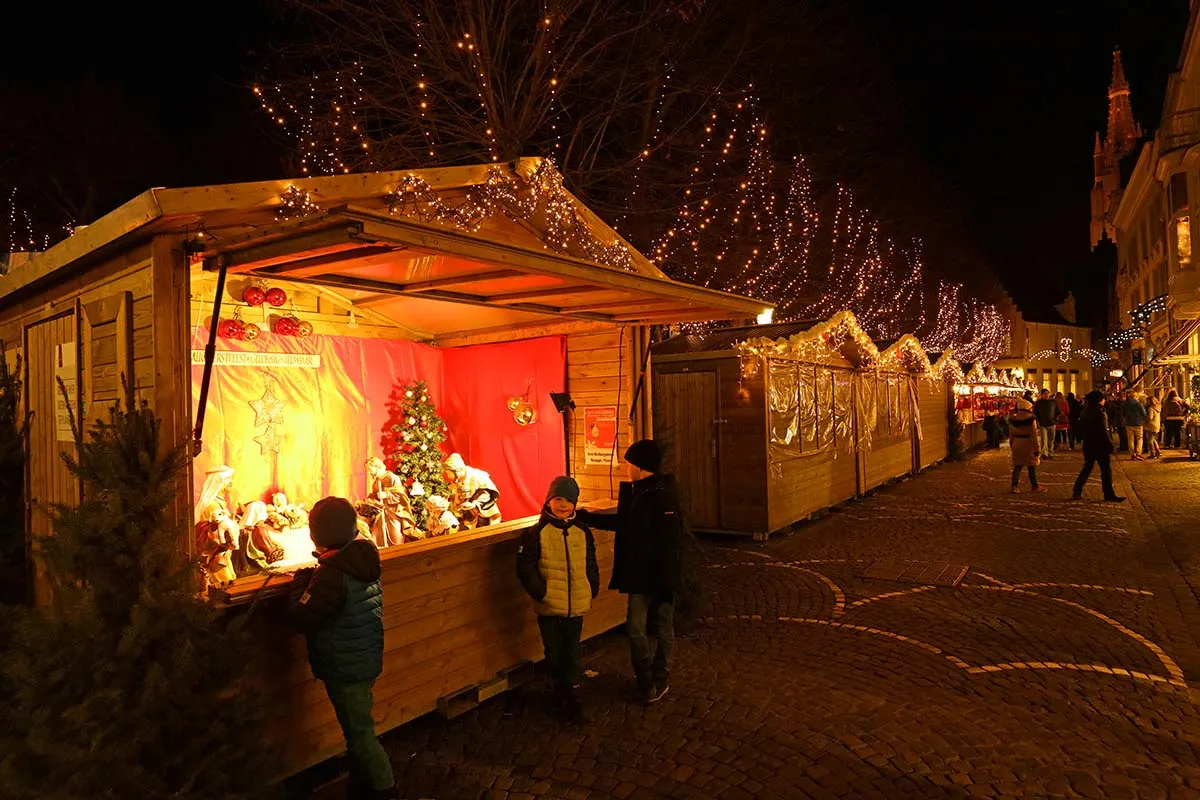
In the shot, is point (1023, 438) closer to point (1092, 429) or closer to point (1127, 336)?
point (1092, 429)

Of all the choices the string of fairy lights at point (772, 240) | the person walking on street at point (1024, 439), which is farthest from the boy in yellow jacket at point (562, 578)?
the person walking on street at point (1024, 439)

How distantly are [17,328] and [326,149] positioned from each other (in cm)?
729

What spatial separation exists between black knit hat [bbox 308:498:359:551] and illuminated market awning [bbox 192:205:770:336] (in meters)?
1.22

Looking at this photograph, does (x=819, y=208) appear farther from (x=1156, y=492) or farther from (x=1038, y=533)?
(x=1038, y=533)

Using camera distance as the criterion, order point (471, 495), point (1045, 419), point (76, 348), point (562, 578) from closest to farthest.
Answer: point (76, 348) < point (562, 578) < point (471, 495) < point (1045, 419)

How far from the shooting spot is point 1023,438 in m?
13.3

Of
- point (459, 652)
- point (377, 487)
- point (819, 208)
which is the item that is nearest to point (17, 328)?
point (377, 487)

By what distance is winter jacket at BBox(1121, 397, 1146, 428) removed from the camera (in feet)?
65.0

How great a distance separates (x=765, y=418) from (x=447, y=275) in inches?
232

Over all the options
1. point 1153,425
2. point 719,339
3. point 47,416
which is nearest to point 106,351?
point 47,416

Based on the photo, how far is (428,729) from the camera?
186 inches

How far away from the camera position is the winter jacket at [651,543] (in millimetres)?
4761

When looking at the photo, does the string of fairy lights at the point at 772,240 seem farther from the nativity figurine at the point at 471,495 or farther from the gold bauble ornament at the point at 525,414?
the nativity figurine at the point at 471,495

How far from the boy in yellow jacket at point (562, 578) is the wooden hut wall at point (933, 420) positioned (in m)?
15.4
